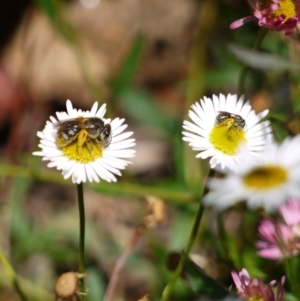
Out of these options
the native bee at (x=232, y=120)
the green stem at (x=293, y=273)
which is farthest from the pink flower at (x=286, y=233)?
the native bee at (x=232, y=120)

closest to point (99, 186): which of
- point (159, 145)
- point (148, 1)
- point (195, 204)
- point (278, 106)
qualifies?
point (195, 204)

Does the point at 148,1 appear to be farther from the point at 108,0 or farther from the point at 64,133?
the point at 64,133

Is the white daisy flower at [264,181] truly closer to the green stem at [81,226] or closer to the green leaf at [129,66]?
the green stem at [81,226]

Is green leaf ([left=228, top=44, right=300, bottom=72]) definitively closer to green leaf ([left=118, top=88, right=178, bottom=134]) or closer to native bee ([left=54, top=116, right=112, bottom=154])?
native bee ([left=54, top=116, right=112, bottom=154])

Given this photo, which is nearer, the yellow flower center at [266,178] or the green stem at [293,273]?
the yellow flower center at [266,178]

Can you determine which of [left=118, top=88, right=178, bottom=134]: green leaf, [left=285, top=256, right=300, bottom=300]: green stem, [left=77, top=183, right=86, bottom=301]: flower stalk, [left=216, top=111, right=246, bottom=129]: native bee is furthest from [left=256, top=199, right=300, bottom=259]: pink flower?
[left=118, top=88, right=178, bottom=134]: green leaf
